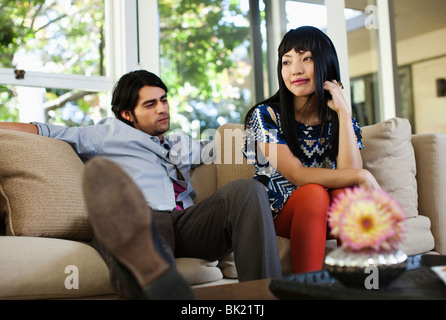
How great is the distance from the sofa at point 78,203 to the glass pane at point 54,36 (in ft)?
3.84

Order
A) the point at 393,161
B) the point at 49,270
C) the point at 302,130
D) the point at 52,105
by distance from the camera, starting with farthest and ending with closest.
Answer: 1. the point at 52,105
2. the point at 393,161
3. the point at 302,130
4. the point at 49,270

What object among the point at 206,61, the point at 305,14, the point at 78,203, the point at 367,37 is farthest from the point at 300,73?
the point at 367,37

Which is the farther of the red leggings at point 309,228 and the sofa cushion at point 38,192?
the sofa cushion at point 38,192

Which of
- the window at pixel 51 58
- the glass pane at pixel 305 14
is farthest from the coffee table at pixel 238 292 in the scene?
the glass pane at pixel 305 14

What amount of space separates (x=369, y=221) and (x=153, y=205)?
1025mm

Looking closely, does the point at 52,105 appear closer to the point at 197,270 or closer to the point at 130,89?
the point at 130,89

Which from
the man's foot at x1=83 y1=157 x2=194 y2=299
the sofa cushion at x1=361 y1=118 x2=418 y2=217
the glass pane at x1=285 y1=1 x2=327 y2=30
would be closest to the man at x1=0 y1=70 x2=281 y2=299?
the man's foot at x1=83 y1=157 x2=194 y2=299

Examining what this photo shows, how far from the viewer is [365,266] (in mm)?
800

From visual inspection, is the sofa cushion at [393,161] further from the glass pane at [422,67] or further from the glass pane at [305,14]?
the glass pane at [422,67]

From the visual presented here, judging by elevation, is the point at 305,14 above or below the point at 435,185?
above

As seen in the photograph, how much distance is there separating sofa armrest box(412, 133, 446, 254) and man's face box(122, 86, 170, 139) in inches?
42.3

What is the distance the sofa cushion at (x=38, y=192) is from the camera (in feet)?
4.85

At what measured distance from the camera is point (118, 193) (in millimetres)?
720

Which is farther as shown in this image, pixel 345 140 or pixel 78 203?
pixel 345 140
